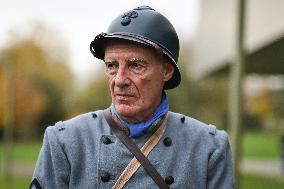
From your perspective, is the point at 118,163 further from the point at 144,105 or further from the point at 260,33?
the point at 260,33

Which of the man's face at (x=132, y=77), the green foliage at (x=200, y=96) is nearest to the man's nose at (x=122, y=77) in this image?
the man's face at (x=132, y=77)

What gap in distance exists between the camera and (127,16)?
2775 mm

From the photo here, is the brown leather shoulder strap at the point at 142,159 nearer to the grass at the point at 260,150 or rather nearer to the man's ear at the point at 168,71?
the man's ear at the point at 168,71

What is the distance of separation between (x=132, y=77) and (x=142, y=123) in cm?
23

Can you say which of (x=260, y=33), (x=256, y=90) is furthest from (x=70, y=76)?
(x=260, y=33)

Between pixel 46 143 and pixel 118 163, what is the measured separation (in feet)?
1.09

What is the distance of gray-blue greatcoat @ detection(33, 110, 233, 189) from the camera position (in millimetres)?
2686

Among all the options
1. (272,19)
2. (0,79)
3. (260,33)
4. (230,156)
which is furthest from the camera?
(0,79)

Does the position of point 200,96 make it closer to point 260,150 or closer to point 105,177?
point 260,150

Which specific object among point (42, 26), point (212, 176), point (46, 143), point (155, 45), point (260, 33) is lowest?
point (212, 176)

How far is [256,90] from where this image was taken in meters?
72.7

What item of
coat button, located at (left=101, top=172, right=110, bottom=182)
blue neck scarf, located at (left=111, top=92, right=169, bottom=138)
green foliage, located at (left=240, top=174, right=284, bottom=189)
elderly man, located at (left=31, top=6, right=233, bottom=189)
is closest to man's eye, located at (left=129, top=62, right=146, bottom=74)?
elderly man, located at (left=31, top=6, right=233, bottom=189)

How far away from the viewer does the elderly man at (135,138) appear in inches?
105

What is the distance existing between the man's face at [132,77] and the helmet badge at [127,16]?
10cm
